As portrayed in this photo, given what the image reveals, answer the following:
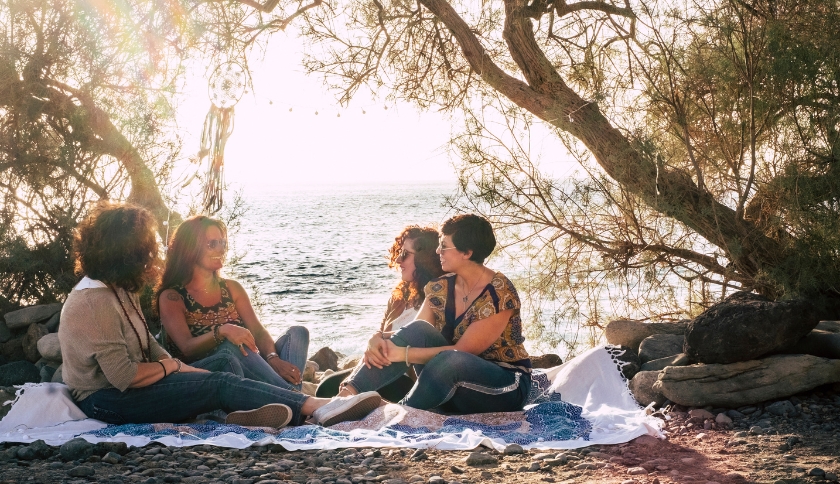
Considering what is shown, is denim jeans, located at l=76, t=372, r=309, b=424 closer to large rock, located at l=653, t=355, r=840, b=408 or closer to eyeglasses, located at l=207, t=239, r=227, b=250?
eyeglasses, located at l=207, t=239, r=227, b=250

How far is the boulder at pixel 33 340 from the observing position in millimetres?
6938

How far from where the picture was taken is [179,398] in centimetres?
427

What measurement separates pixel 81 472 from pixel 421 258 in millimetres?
2457

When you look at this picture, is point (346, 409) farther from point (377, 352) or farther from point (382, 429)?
point (377, 352)

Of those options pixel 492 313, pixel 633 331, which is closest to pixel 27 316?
pixel 492 313

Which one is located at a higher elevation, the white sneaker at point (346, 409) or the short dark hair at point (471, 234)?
the short dark hair at point (471, 234)

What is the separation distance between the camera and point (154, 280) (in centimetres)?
442

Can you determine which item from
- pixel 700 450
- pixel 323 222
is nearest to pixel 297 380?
pixel 700 450

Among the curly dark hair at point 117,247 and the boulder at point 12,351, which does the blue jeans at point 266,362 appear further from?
the boulder at point 12,351

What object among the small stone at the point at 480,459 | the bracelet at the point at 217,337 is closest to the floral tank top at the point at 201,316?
the bracelet at the point at 217,337

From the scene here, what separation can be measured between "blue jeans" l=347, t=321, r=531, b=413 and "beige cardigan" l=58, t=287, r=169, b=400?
143cm

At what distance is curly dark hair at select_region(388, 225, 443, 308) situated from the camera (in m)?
5.29

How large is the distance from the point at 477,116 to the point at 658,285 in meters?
2.23

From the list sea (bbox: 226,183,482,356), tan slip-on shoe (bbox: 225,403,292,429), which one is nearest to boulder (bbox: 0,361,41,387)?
sea (bbox: 226,183,482,356)
